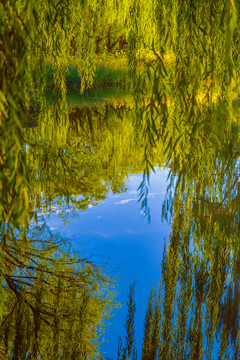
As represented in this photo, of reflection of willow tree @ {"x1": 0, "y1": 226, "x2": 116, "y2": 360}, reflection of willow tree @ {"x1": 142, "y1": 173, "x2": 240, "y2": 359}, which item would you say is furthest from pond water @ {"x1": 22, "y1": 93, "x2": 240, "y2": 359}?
reflection of willow tree @ {"x1": 0, "y1": 226, "x2": 116, "y2": 360}

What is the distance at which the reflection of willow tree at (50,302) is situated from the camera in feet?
6.21

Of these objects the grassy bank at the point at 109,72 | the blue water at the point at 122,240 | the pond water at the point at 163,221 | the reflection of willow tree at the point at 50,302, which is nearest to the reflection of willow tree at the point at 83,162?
the pond water at the point at 163,221

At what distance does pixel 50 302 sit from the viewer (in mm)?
2338

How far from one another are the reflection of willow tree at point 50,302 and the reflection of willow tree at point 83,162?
1.10m

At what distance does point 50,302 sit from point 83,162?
3363mm

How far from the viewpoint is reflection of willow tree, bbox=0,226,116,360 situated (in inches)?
74.5

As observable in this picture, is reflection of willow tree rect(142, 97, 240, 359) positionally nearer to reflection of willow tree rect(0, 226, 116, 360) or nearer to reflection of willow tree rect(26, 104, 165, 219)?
reflection of willow tree rect(0, 226, 116, 360)

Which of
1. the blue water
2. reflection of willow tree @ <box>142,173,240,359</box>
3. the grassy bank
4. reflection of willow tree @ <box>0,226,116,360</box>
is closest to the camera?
reflection of willow tree @ <box>0,226,116,360</box>

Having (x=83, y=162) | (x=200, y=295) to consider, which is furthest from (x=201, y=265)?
(x=83, y=162)

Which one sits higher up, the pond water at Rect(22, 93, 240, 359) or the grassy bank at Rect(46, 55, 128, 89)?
the grassy bank at Rect(46, 55, 128, 89)

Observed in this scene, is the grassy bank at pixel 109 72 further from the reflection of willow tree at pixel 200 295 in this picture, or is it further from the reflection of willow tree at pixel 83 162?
the reflection of willow tree at pixel 200 295

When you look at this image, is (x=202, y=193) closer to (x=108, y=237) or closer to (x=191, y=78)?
(x=108, y=237)

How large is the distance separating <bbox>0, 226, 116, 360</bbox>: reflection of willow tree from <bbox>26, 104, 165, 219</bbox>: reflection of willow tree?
3.61ft

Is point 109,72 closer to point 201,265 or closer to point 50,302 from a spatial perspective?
point 201,265
